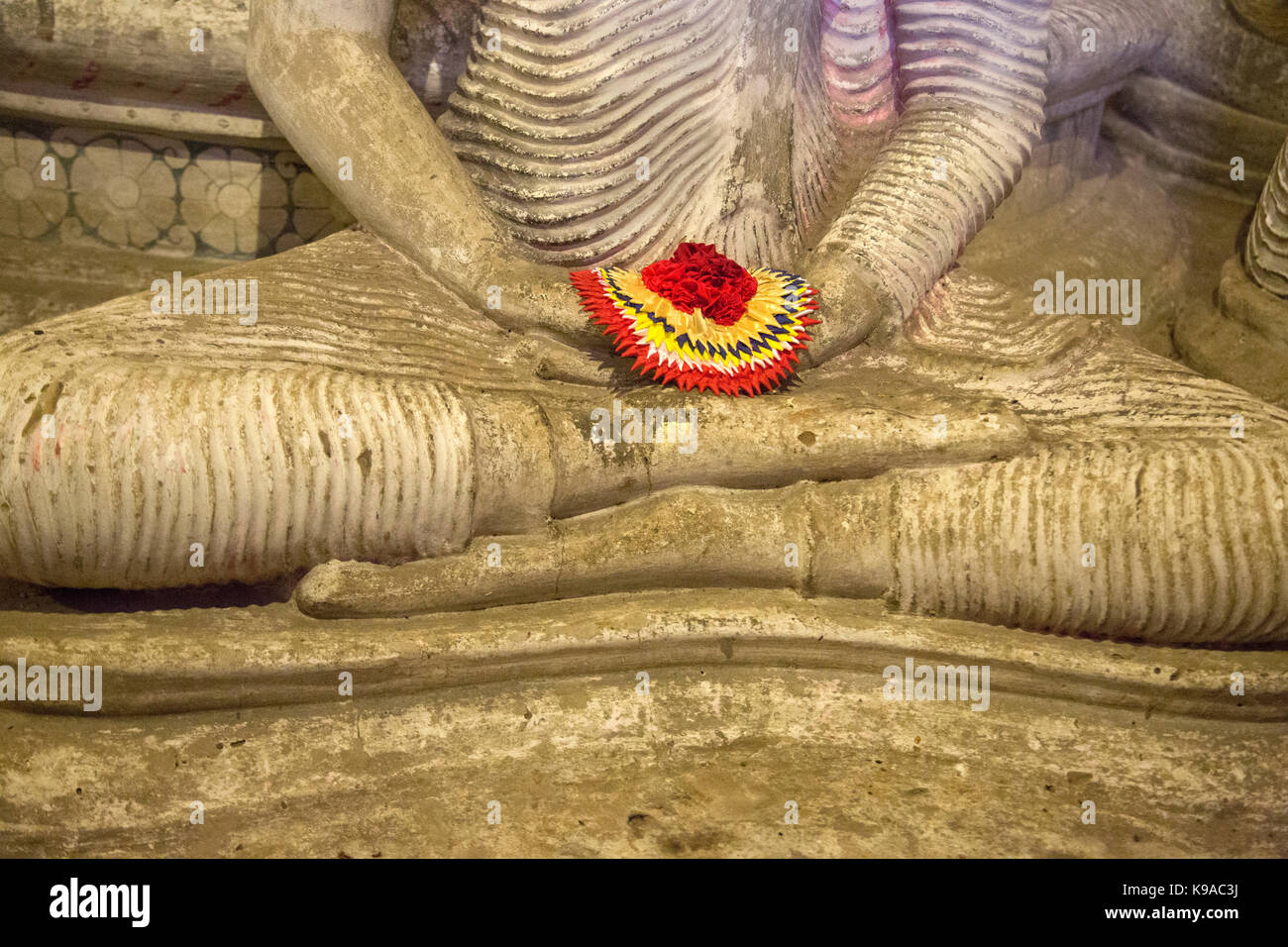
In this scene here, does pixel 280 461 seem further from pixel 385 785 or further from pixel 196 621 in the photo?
pixel 385 785

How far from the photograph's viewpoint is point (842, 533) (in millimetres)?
2311

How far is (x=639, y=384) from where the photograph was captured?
248cm

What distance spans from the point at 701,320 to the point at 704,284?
2.8 inches

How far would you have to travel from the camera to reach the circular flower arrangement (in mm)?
2398

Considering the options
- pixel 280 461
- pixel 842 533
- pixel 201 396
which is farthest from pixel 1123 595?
pixel 201 396

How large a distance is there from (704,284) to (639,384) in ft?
0.77

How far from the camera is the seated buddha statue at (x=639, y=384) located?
2.11 m

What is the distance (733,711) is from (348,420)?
0.84 metres

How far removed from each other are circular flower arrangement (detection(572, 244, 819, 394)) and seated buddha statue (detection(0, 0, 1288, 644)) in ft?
0.16

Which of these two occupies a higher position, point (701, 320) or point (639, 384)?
point (701, 320)

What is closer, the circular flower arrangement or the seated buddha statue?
the seated buddha statue

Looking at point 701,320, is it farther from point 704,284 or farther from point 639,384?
point 639,384

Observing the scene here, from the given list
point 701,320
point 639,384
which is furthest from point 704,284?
point 639,384

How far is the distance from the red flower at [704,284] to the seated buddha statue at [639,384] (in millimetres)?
75
